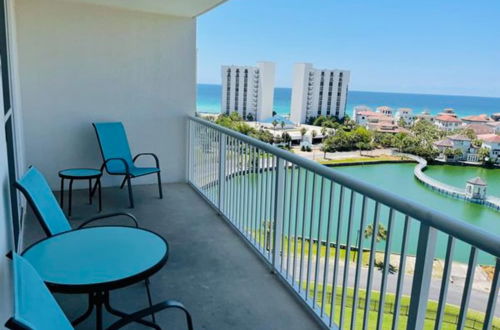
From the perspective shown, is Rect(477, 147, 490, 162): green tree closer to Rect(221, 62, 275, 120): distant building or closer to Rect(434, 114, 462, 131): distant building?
Rect(434, 114, 462, 131): distant building

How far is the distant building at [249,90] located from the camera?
1413cm

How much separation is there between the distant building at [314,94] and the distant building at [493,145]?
7.29 meters

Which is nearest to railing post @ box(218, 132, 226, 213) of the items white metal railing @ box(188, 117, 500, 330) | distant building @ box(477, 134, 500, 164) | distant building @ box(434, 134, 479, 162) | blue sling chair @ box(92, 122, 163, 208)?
white metal railing @ box(188, 117, 500, 330)

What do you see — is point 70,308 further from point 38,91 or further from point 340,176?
point 38,91

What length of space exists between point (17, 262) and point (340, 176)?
156cm

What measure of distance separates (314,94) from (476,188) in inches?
297

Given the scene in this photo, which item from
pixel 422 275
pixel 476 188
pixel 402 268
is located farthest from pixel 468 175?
pixel 422 275

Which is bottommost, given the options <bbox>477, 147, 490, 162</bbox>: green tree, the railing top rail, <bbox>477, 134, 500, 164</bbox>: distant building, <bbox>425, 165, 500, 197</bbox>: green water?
<bbox>425, 165, 500, 197</bbox>: green water

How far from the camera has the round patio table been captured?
1596 millimetres

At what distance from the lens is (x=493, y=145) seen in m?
7.63

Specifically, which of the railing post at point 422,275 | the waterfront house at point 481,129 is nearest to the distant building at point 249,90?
the waterfront house at point 481,129

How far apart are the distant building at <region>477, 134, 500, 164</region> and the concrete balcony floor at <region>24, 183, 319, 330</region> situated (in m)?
6.43

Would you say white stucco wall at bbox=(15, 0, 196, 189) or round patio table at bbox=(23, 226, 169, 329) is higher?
white stucco wall at bbox=(15, 0, 196, 189)

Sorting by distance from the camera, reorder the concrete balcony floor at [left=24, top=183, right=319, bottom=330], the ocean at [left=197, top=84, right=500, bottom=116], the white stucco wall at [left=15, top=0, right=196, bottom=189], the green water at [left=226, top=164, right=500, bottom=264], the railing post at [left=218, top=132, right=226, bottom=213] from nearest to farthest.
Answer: the green water at [left=226, top=164, right=500, bottom=264], the concrete balcony floor at [left=24, top=183, right=319, bottom=330], the railing post at [left=218, top=132, right=226, bottom=213], the white stucco wall at [left=15, top=0, right=196, bottom=189], the ocean at [left=197, top=84, right=500, bottom=116]
